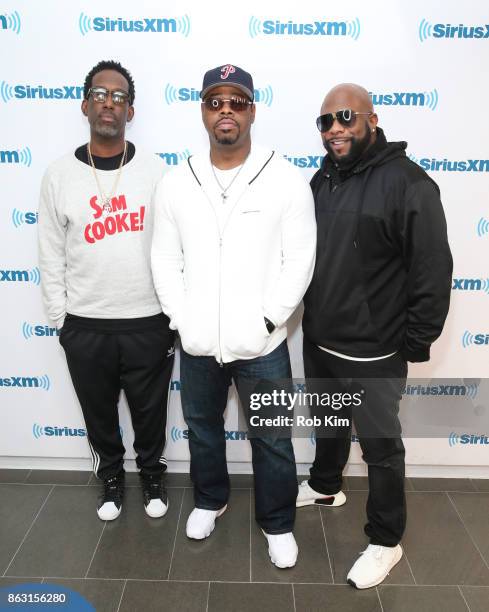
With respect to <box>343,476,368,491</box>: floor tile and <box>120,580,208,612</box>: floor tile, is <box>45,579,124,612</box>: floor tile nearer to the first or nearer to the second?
<box>120,580,208,612</box>: floor tile

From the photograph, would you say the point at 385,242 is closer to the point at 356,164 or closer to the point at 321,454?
the point at 356,164

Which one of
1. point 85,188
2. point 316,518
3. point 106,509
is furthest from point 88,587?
point 85,188

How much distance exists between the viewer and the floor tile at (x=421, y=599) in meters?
2.01

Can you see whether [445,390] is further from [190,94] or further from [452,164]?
[190,94]

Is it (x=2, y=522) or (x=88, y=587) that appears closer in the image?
(x=88, y=587)

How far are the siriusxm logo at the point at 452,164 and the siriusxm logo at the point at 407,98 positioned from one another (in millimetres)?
212

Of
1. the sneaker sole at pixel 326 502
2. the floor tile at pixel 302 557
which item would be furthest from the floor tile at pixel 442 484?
the floor tile at pixel 302 557

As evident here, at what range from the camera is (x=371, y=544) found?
2188 millimetres

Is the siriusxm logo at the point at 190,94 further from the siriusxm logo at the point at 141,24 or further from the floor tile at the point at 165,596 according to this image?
the floor tile at the point at 165,596

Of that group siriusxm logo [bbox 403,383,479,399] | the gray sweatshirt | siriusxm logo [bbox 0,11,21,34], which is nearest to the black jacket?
the gray sweatshirt

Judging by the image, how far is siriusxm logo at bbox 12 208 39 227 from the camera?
8.14 ft

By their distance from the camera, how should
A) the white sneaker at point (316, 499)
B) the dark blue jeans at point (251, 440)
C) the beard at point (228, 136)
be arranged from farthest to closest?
the white sneaker at point (316, 499) < the dark blue jeans at point (251, 440) < the beard at point (228, 136)

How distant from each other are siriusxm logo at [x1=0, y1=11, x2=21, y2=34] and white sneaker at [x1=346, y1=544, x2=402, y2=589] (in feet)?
8.27

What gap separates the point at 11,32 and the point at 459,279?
2191 millimetres
